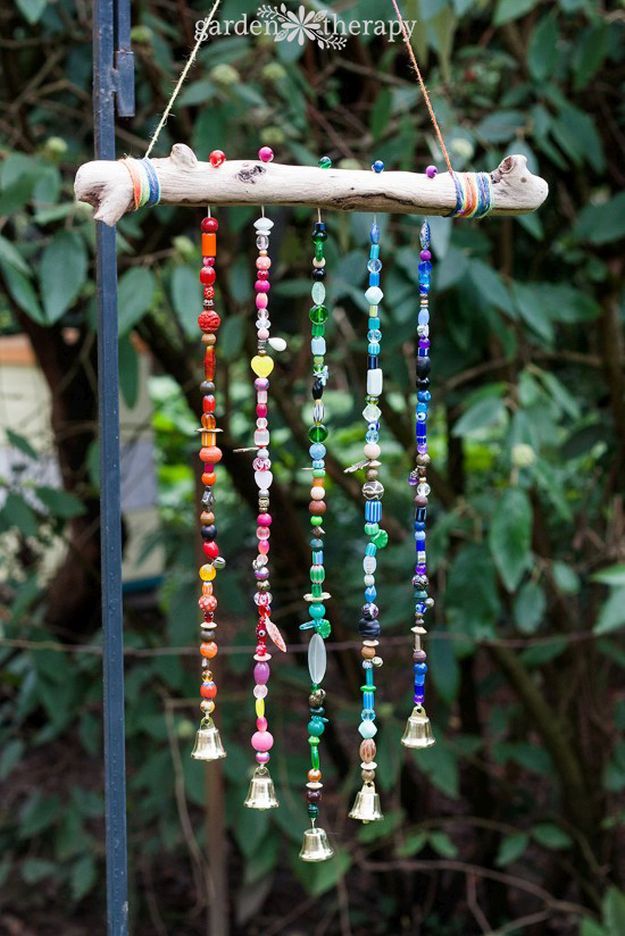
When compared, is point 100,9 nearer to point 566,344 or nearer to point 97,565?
point 566,344

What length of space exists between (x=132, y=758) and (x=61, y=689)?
32 cm

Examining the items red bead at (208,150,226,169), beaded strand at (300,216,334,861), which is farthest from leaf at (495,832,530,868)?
red bead at (208,150,226,169)

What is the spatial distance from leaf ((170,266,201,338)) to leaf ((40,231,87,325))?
11cm

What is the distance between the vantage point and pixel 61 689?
1.83 meters

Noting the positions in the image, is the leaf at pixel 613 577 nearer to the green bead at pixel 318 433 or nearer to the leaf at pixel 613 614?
the leaf at pixel 613 614

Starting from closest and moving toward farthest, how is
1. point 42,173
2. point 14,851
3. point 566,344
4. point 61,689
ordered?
point 42,173 → point 61,689 → point 566,344 → point 14,851

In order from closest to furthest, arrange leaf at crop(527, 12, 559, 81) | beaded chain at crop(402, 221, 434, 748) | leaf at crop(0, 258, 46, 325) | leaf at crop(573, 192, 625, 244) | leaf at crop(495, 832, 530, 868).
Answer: beaded chain at crop(402, 221, 434, 748) → leaf at crop(0, 258, 46, 325) → leaf at crop(527, 12, 559, 81) → leaf at crop(573, 192, 625, 244) → leaf at crop(495, 832, 530, 868)

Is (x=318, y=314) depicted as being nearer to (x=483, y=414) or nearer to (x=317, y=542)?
(x=317, y=542)

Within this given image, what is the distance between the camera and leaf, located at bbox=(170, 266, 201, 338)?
1298 millimetres

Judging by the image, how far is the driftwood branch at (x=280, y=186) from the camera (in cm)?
80

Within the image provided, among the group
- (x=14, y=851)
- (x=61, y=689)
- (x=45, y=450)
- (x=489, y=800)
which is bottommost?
(x=14, y=851)

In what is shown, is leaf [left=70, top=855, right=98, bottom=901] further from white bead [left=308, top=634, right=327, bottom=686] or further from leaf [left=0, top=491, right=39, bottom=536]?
white bead [left=308, top=634, right=327, bottom=686]

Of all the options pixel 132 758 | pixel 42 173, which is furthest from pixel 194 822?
pixel 42 173

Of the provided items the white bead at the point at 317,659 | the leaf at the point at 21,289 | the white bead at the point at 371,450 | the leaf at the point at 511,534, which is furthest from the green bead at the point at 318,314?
the leaf at the point at 511,534
